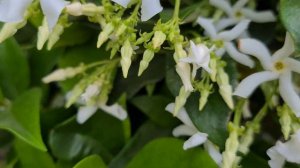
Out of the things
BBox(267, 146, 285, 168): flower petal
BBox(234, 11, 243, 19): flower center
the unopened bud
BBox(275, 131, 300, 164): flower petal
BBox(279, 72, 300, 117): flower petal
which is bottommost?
BBox(267, 146, 285, 168): flower petal

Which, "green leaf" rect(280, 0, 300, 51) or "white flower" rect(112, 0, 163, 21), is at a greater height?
"white flower" rect(112, 0, 163, 21)

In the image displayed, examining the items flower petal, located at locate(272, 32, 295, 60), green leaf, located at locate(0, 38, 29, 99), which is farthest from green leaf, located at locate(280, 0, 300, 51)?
green leaf, located at locate(0, 38, 29, 99)

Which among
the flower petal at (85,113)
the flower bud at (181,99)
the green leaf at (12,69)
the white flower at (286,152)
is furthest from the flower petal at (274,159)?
the green leaf at (12,69)

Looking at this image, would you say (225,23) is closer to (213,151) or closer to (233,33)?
(233,33)

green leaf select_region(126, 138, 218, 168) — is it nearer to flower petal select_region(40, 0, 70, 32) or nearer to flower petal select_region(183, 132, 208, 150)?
flower petal select_region(183, 132, 208, 150)

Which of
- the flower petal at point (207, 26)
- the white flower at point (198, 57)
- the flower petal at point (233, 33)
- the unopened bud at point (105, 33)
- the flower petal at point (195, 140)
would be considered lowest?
the flower petal at point (195, 140)

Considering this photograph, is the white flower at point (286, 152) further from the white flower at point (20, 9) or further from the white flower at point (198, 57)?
the white flower at point (20, 9)
